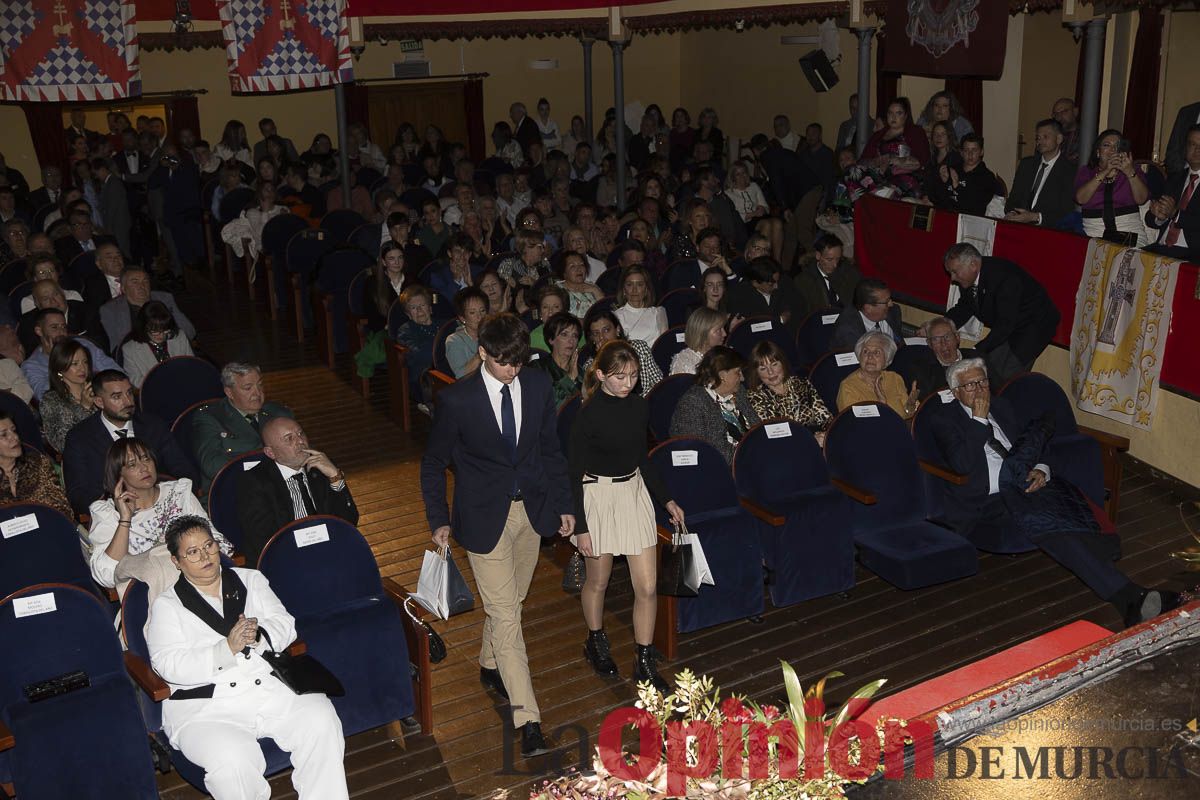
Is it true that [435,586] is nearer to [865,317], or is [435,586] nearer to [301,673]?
[301,673]

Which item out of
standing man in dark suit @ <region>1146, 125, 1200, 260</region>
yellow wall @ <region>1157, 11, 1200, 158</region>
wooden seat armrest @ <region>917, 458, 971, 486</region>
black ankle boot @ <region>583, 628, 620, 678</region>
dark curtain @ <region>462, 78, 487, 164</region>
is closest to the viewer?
black ankle boot @ <region>583, 628, 620, 678</region>

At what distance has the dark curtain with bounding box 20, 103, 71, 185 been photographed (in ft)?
53.1

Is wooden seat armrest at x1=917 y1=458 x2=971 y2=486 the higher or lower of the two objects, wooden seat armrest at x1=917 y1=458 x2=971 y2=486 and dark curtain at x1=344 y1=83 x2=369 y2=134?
the lower

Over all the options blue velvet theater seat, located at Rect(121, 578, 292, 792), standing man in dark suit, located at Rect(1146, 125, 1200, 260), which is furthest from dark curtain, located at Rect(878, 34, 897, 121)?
blue velvet theater seat, located at Rect(121, 578, 292, 792)

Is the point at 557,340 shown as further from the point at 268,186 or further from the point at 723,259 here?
the point at 268,186

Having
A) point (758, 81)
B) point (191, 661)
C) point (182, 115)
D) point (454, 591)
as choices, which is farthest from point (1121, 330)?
point (182, 115)

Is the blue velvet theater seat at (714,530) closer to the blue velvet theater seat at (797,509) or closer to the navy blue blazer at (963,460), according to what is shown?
the blue velvet theater seat at (797,509)

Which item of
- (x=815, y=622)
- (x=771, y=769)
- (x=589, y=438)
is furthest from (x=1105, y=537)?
(x=771, y=769)

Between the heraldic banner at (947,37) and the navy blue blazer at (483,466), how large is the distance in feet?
22.7

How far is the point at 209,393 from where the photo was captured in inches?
269

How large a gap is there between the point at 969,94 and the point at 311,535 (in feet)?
38.3

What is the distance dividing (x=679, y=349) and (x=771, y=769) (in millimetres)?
5086

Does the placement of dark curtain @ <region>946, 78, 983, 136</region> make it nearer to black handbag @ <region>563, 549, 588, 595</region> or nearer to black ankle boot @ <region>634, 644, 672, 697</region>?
black handbag @ <region>563, 549, 588, 595</region>

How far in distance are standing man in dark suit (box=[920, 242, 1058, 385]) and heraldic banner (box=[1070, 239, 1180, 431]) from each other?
0.32 metres
